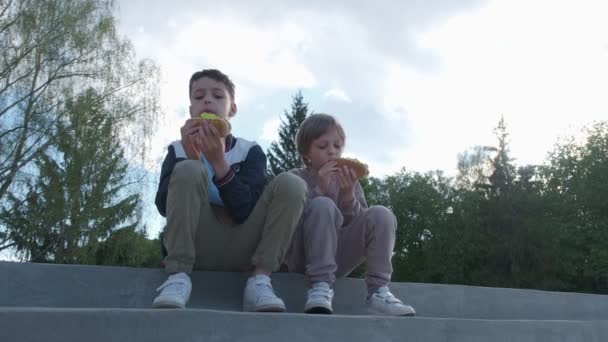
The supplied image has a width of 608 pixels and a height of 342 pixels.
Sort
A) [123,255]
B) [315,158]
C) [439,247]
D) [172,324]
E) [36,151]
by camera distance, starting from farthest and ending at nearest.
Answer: [439,247] → [123,255] → [36,151] → [315,158] → [172,324]

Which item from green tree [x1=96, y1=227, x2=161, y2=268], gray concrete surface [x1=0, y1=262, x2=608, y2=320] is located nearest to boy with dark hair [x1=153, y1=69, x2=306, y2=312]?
gray concrete surface [x1=0, y1=262, x2=608, y2=320]

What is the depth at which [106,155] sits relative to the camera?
13.5m

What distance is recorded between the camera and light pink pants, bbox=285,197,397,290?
2732 millimetres

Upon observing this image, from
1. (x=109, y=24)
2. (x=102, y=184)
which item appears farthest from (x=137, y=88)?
(x=102, y=184)

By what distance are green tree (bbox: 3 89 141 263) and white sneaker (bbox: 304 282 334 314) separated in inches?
448

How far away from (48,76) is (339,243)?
12.4m

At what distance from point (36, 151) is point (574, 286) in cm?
2402

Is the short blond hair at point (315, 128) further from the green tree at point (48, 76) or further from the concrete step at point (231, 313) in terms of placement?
the green tree at point (48, 76)

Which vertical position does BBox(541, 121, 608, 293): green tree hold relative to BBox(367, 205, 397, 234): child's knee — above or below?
above

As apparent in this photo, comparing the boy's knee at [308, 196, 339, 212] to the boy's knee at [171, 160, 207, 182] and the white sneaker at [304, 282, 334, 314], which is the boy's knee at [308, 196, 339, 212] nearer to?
the white sneaker at [304, 282, 334, 314]

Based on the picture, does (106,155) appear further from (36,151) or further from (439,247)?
(439,247)

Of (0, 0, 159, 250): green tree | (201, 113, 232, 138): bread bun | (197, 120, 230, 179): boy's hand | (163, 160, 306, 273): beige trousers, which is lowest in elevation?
(163, 160, 306, 273): beige trousers

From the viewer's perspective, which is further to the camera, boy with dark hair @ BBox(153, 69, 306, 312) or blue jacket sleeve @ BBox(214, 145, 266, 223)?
blue jacket sleeve @ BBox(214, 145, 266, 223)

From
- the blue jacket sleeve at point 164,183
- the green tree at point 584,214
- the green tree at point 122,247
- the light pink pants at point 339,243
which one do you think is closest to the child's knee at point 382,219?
the light pink pants at point 339,243
